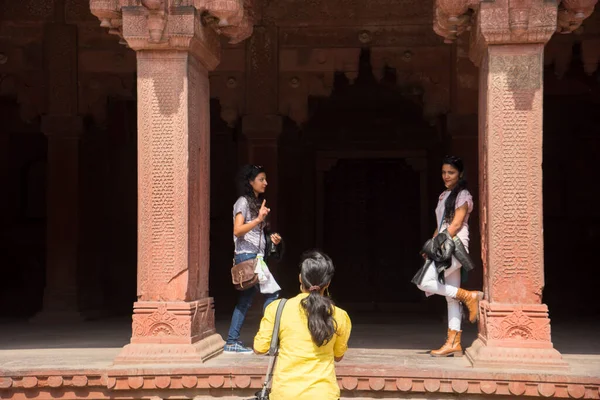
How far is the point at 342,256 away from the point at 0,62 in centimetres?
577

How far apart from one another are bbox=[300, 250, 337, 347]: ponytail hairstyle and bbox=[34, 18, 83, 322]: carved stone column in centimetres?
752

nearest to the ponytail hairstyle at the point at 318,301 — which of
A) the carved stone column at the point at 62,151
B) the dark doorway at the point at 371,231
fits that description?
the carved stone column at the point at 62,151

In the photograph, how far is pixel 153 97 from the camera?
720 centimetres

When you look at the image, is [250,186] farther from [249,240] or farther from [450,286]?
[450,286]

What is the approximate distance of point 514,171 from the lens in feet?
22.5

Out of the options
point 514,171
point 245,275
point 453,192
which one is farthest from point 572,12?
point 245,275

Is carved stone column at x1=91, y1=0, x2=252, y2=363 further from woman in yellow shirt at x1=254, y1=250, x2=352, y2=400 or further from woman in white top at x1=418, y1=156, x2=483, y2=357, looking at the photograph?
woman in yellow shirt at x1=254, y1=250, x2=352, y2=400

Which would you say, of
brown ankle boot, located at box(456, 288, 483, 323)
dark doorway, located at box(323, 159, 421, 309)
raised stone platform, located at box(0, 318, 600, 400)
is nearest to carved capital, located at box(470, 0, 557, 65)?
brown ankle boot, located at box(456, 288, 483, 323)

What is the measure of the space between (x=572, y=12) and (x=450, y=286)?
91.3 inches

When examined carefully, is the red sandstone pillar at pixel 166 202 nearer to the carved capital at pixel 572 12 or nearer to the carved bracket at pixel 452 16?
the carved bracket at pixel 452 16

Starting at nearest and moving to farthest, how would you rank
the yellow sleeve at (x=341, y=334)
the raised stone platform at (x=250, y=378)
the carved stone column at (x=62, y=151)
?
the yellow sleeve at (x=341, y=334), the raised stone platform at (x=250, y=378), the carved stone column at (x=62, y=151)

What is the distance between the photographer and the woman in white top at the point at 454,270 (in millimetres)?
7098

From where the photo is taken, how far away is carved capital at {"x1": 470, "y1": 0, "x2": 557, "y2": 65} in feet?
22.2

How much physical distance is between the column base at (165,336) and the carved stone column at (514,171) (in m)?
2.14
